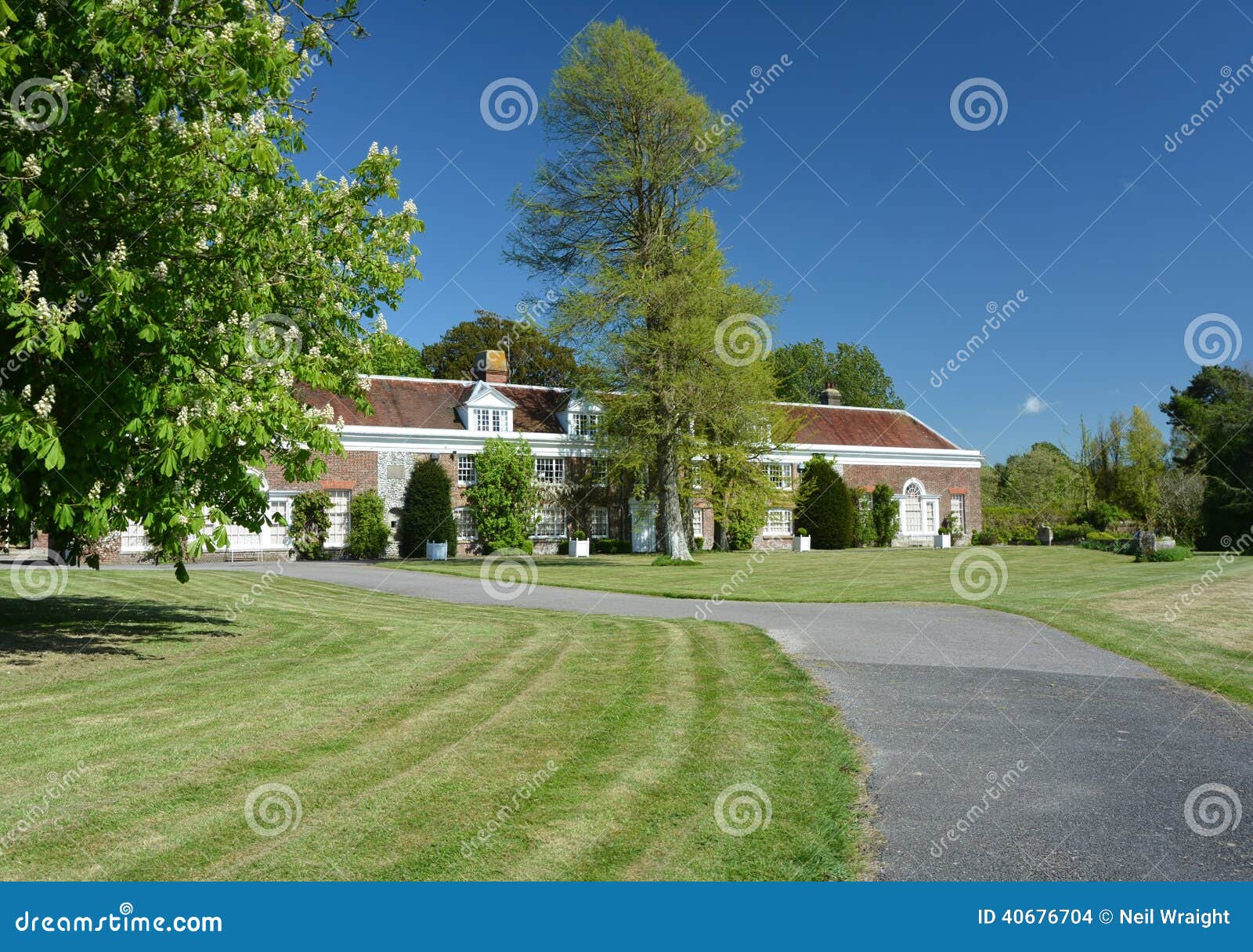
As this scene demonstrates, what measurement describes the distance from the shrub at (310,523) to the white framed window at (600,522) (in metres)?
11.8

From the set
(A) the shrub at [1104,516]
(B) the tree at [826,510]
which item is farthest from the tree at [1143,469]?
(B) the tree at [826,510]

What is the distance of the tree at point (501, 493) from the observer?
36000 millimetres

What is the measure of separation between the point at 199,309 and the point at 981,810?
874 centimetres

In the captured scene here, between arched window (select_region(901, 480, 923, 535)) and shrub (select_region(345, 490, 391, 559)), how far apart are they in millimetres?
28127

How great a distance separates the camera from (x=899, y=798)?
5.55m

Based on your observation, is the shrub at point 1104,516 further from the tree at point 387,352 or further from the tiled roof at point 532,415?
the tree at point 387,352

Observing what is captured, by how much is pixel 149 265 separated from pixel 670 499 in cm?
→ 2352

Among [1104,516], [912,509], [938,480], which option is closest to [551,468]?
[912,509]

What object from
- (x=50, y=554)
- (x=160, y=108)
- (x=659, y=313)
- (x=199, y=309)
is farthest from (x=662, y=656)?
(x=50, y=554)

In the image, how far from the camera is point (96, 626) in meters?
12.6

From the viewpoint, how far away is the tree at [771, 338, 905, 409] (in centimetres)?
7331

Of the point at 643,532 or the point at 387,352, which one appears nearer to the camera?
the point at 387,352

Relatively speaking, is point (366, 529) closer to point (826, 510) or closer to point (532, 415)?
point (532, 415)

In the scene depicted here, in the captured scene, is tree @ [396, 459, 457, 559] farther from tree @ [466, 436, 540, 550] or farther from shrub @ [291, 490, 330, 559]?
shrub @ [291, 490, 330, 559]
